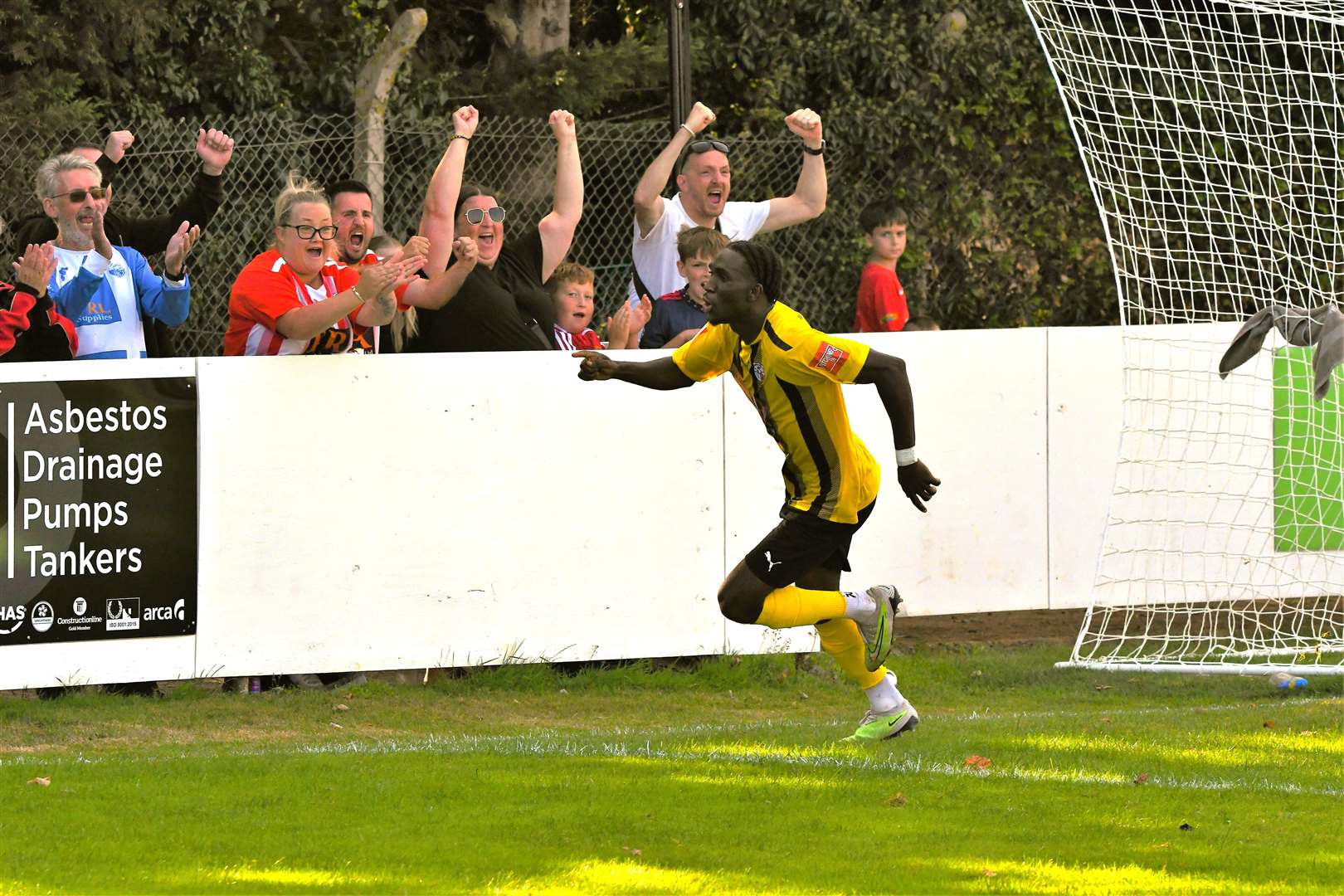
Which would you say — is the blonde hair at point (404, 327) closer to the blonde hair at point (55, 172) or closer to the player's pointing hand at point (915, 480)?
the blonde hair at point (55, 172)

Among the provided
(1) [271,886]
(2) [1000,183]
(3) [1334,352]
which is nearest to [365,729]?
(1) [271,886]

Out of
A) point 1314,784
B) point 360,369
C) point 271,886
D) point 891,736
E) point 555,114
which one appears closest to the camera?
point 271,886

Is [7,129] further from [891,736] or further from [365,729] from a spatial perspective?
[891,736]

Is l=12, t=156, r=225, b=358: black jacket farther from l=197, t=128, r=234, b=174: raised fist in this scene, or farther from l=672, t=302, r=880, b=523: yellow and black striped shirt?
l=672, t=302, r=880, b=523: yellow and black striped shirt

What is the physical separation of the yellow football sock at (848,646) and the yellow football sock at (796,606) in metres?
0.07

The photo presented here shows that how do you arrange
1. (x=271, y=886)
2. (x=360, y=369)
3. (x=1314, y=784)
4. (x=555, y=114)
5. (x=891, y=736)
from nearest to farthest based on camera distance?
(x=271, y=886) → (x=1314, y=784) → (x=891, y=736) → (x=360, y=369) → (x=555, y=114)

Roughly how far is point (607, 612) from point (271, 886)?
15.0 ft

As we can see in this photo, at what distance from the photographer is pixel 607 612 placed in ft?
33.0

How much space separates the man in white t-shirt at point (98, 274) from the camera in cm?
914

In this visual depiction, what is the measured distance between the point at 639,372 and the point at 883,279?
444 centimetres

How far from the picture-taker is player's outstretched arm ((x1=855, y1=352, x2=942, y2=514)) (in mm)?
7293

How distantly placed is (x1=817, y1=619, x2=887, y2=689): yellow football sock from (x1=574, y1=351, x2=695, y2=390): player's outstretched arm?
1.15 meters

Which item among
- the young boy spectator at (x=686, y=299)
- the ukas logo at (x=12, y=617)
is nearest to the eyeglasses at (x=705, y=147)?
the young boy spectator at (x=686, y=299)

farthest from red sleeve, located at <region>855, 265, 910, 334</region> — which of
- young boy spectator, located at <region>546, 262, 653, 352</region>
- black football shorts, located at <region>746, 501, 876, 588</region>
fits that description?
black football shorts, located at <region>746, 501, 876, 588</region>
